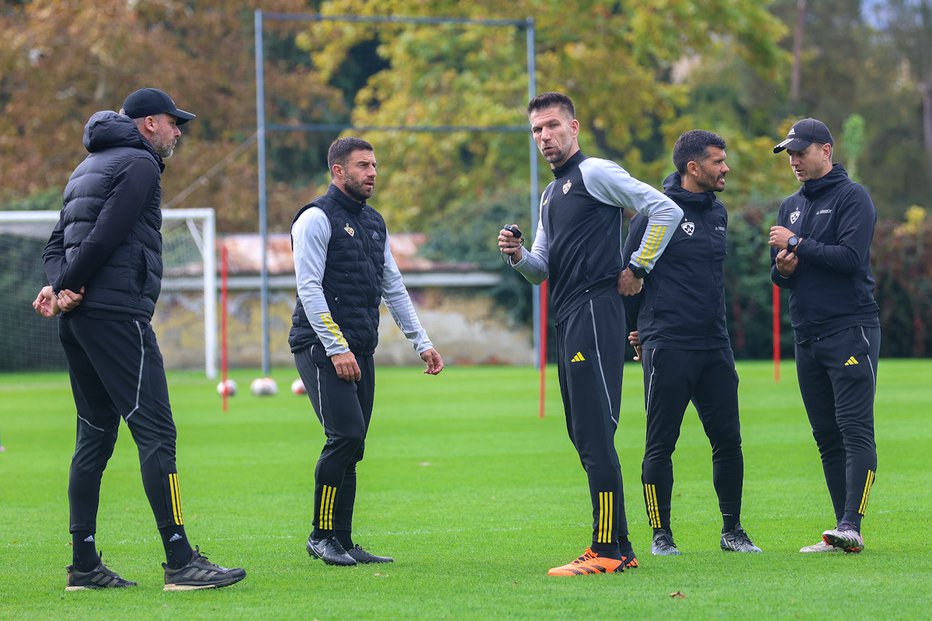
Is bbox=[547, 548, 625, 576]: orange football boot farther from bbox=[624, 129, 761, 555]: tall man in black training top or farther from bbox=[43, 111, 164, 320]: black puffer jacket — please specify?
bbox=[43, 111, 164, 320]: black puffer jacket

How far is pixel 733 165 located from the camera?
36.7 metres

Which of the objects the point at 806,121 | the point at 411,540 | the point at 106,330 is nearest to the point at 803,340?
the point at 806,121

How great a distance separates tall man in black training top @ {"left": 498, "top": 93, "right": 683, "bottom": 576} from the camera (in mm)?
6871

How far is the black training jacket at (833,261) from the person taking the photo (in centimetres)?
760

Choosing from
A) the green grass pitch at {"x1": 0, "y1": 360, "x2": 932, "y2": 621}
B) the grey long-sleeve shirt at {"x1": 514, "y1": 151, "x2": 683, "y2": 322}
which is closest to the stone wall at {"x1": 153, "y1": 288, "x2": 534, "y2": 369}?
the green grass pitch at {"x1": 0, "y1": 360, "x2": 932, "y2": 621}

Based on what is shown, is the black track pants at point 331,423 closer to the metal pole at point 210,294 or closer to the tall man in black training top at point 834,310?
the tall man in black training top at point 834,310

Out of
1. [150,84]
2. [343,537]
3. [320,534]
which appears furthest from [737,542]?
[150,84]

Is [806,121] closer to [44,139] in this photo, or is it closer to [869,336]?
[869,336]

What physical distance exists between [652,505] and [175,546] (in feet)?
8.21

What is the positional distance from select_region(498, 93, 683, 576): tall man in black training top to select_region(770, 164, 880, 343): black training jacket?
1.10 meters

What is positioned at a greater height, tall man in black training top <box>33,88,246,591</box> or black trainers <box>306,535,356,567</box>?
tall man in black training top <box>33,88,246,591</box>

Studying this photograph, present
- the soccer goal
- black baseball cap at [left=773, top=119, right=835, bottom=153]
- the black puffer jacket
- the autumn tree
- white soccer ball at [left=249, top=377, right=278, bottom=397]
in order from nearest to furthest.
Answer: the black puffer jacket
black baseball cap at [left=773, top=119, right=835, bottom=153]
white soccer ball at [left=249, top=377, right=278, bottom=397]
the soccer goal
the autumn tree

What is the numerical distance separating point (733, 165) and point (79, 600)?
3188 centimetres

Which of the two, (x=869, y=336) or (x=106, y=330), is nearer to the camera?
(x=106, y=330)
